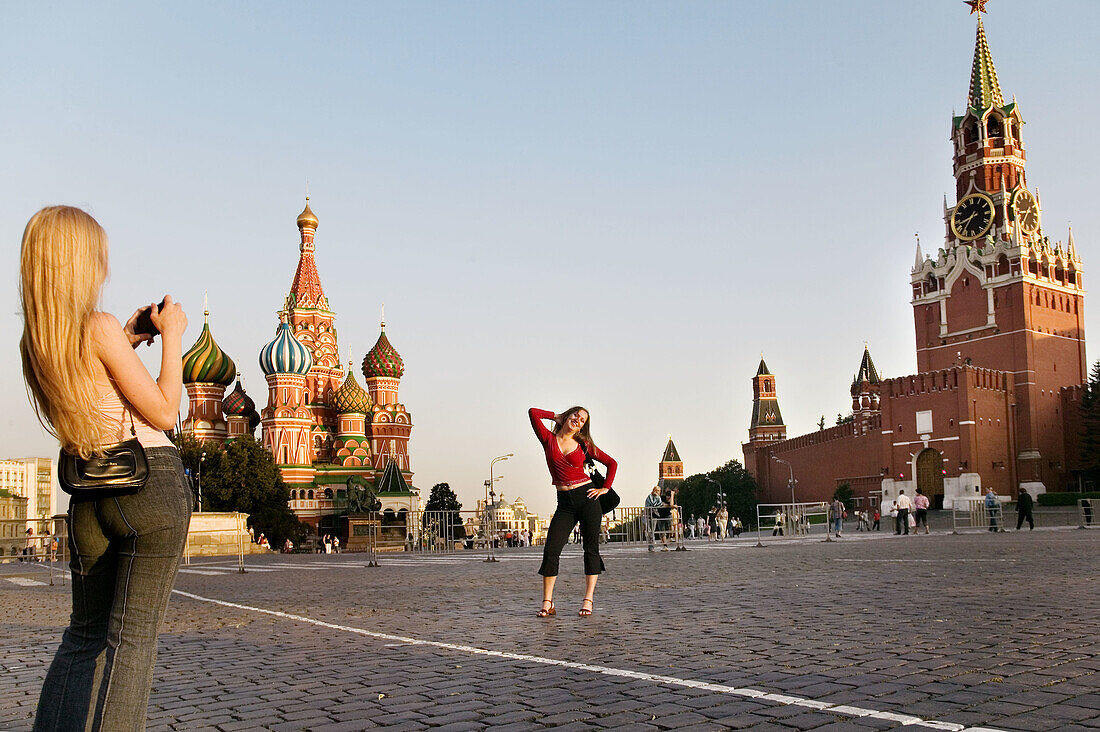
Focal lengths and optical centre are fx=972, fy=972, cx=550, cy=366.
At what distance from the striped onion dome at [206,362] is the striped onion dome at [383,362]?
1073 cm

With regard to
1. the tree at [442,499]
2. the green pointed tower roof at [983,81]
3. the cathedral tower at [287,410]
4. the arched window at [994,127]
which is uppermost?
the green pointed tower roof at [983,81]

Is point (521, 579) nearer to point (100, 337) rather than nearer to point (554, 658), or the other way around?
point (554, 658)

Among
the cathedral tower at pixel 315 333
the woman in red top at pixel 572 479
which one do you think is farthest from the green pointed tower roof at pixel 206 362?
the woman in red top at pixel 572 479

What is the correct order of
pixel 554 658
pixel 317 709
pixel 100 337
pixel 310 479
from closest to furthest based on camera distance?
pixel 100 337
pixel 317 709
pixel 554 658
pixel 310 479

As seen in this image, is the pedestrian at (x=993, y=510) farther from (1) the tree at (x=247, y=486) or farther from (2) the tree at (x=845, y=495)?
(2) the tree at (x=845, y=495)

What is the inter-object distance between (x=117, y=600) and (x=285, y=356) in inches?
2680

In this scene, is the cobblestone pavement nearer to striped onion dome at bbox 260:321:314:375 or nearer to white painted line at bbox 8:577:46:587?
white painted line at bbox 8:577:46:587

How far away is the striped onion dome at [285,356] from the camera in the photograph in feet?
225

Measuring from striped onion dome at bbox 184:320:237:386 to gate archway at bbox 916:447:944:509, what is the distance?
4766 cm

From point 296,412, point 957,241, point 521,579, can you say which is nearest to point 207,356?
point 296,412

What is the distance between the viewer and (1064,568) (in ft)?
36.2

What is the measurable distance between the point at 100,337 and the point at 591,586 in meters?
5.24

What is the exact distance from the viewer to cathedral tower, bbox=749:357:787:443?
115562mm

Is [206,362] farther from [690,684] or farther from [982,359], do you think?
[690,684]
